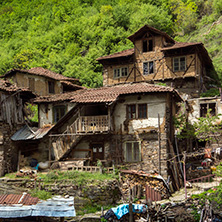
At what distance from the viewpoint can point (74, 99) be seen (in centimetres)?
2505

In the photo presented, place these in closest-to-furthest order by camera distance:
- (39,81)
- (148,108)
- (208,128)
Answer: (148,108)
(208,128)
(39,81)

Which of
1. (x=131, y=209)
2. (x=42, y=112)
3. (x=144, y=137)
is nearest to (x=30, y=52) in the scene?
(x=42, y=112)

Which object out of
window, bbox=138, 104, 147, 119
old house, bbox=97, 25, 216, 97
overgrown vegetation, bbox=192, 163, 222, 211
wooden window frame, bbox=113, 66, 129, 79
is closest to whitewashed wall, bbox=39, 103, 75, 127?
window, bbox=138, 104, 147, 119

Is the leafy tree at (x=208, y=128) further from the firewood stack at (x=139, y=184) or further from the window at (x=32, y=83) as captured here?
the window at (x=32, y=83)

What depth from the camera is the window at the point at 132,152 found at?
2419 centimetres

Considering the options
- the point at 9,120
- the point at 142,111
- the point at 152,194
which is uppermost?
the point at 142,111

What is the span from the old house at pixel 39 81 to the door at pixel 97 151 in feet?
34.4

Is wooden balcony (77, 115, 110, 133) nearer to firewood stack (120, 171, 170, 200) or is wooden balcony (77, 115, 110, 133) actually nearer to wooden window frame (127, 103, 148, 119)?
wooden window frame (127, 103, 148, 119)

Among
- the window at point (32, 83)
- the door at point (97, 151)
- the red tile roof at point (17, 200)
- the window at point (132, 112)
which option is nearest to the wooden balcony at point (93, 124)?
the door at point (97, 151)

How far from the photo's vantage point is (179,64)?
1252 inches

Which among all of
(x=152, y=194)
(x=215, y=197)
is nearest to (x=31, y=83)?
(x=152, y=194)

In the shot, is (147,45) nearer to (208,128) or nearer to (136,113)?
(136,113)

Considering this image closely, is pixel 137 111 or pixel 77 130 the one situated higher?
pixel 137 111

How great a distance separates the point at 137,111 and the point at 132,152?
324cm
